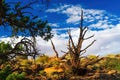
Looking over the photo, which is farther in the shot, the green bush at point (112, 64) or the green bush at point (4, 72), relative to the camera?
the green bush at point (112, 64)

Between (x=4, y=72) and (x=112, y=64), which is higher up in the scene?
(x=112, y=64)

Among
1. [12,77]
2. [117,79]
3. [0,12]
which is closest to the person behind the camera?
[0,12]

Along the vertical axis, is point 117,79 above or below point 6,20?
below

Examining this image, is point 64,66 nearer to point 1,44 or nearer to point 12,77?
point 1,44

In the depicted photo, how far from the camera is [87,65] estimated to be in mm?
29969

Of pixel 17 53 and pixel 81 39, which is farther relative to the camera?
pixel 81 39

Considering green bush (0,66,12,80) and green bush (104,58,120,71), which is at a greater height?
green bush (104,58,120,71)

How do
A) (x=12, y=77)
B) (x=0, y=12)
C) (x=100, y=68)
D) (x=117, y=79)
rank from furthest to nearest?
(x=100, y=68)
(x=117, y=79)
(x=12, y=77)
(x=0, y=12)

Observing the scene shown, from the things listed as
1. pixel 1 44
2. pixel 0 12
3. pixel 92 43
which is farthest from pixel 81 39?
pixel 0 12

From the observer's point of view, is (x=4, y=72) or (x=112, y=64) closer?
(x=4, y=72)

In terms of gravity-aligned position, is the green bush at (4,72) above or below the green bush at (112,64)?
below

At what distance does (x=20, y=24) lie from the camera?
2153cm

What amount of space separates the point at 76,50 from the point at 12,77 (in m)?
8.20

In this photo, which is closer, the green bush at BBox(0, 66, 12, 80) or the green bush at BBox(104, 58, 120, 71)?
the green bush at BBox(0, 66, 12, 80)
